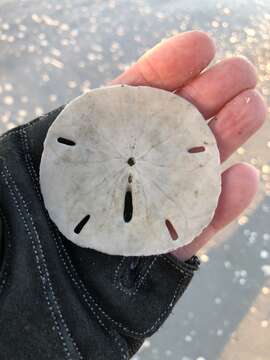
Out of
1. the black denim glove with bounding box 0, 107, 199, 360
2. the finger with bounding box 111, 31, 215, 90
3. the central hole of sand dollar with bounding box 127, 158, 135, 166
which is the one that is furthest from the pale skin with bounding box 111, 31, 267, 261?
the central hole of sand dollar with bounding box 127, 158, 135, 166

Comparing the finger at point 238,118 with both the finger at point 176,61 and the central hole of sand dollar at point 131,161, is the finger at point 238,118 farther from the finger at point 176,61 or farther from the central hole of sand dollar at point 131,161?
the central hole of sand dollar at point 131,161

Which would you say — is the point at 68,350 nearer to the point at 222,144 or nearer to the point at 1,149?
the point at 1,149

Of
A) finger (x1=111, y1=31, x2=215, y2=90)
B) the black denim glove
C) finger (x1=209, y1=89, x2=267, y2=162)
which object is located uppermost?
finger (x1=111, y1=31, x2=215, y2=90)

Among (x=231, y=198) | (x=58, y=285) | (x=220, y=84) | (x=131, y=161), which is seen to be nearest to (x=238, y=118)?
(x=220, y=84)

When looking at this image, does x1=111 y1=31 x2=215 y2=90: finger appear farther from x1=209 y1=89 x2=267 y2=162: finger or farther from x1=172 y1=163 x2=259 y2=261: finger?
x1=172 y1=163 x2=259 y2=261: finger

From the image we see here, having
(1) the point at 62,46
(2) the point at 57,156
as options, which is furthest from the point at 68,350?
(1) the point at 62,46

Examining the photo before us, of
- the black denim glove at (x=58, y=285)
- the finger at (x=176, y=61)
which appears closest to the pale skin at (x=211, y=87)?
the finger at (x=176, y=61)
